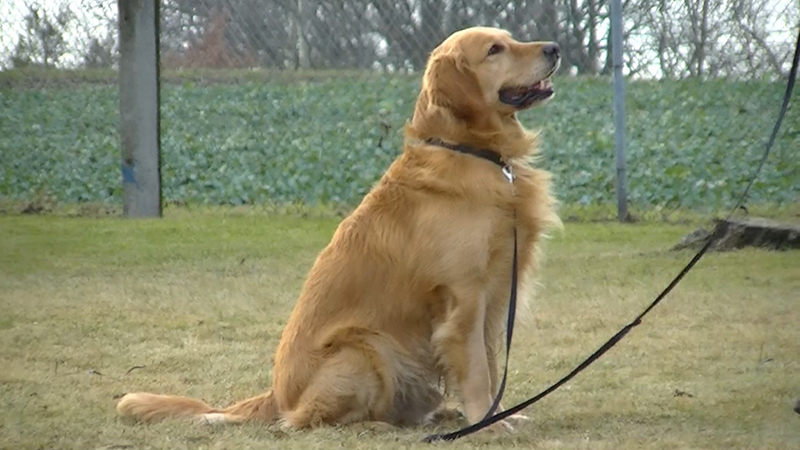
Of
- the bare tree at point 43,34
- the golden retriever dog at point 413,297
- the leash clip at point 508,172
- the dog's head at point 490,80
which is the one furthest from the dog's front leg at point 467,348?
the bare tree at point 43,34

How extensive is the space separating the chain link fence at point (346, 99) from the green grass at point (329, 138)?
0.02 meters

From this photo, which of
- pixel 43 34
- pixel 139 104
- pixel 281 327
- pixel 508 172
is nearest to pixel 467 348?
pixel 508 172

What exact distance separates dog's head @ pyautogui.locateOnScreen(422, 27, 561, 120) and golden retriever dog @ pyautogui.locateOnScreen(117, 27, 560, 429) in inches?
0.4

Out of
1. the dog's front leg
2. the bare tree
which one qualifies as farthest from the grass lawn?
the bare tree

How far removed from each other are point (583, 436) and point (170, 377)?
1899 millimetres

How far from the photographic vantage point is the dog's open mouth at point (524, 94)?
13.2ft

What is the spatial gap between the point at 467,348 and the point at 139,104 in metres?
6.35

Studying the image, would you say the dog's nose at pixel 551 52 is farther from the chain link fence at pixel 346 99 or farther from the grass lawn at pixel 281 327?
the chain link fence at pixel 346 99

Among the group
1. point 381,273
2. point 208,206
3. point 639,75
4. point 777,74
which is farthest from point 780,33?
point 381,273

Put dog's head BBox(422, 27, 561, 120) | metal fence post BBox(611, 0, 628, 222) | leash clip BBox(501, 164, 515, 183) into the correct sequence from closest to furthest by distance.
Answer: leash clip BBox(501, 164, 515, 183), dog's head BBox(422, 27, 561, 120), metal fence post BBox(611, 0, 628, 222)

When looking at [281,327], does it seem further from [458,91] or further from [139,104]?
[139,104]

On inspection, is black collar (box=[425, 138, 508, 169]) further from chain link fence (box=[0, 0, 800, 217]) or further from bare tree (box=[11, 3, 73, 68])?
bare tree (box=[11, 3, 73, 68])

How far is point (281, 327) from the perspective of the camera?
568 cm

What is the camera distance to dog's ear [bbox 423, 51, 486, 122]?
405cm
